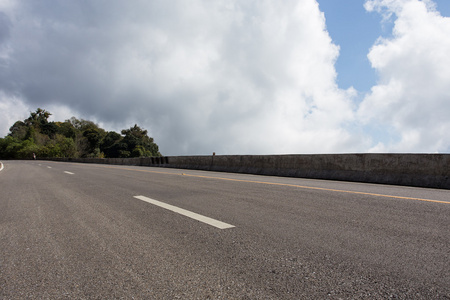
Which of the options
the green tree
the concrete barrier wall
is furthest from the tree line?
the concrete barrier wall

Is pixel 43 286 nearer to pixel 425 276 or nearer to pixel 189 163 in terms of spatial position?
pixel 425 276

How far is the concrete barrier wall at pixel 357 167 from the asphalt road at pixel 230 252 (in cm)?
513

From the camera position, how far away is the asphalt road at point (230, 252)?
2045 mm

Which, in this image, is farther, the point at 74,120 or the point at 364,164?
the point at 74,120

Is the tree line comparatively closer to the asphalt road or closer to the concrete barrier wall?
the concrete barrier wall

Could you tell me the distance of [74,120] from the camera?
12019 centimetres

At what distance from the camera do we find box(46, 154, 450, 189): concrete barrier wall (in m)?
9.06

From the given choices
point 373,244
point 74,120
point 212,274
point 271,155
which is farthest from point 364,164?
point 74,120

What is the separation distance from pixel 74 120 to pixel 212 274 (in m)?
135

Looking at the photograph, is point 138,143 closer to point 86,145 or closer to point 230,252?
point 86,145

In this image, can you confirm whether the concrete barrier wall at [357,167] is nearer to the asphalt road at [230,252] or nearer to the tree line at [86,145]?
the asphalt road at [230,252]

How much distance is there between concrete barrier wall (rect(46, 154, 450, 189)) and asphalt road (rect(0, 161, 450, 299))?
5.13 meters

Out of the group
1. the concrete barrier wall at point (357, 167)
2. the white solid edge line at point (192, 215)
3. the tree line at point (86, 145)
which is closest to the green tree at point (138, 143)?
the tree line at point (86, 145)

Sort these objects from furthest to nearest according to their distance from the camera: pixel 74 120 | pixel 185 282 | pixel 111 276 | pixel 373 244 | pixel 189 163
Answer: pixel 74 120 → pixel 189 163 → pixel 373 244 → pixel 111 276 → pixel 185 282
